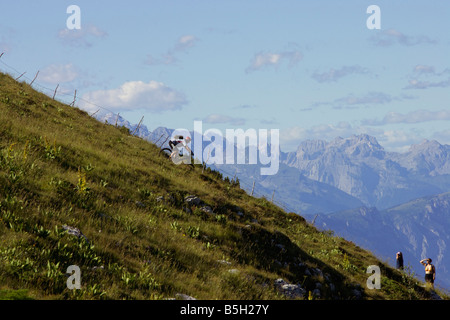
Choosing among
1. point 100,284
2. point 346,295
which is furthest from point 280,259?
point 100,284

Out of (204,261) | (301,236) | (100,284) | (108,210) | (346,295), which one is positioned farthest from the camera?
(301,236)

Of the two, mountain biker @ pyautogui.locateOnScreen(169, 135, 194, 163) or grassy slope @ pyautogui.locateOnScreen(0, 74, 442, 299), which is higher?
mountain biker @ pyautogui.locateOnScreen(169, 135, 194, 163)

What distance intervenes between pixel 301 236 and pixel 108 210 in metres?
16.6

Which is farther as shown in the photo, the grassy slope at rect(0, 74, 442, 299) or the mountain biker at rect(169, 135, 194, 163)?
the mountain biker at rect(169, 135, 194, 163)

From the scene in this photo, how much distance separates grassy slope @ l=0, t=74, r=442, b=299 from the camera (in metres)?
9.19

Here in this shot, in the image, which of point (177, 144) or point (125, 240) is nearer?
point (125, 240)

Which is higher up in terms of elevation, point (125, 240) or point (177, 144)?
point (177, 144)

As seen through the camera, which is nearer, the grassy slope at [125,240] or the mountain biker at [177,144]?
the grassy slope at [125,240]

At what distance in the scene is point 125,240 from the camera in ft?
39.3

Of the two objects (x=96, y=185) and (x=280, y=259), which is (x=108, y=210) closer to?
(x=96, y=185)

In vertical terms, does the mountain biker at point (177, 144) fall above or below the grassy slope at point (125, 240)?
above

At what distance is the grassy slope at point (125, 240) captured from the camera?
919cm
